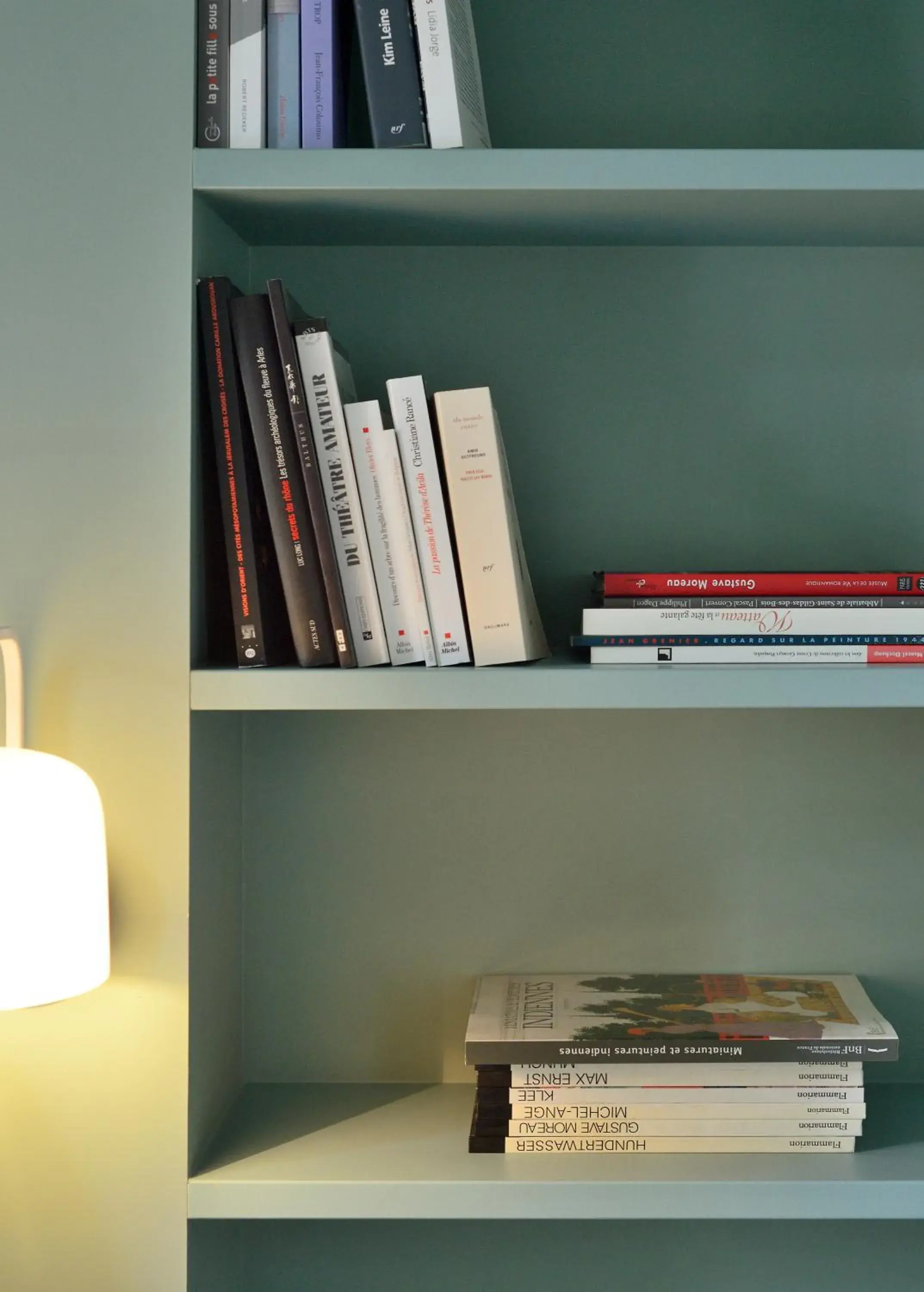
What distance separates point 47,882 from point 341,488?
0.39 m

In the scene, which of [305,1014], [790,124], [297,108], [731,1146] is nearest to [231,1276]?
[305,1014]

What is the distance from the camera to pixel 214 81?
1.00 meters

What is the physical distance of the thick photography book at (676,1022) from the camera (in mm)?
1052

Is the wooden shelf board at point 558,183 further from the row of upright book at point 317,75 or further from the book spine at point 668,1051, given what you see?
the book spine at point 668,1051

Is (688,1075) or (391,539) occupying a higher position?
(391,539)

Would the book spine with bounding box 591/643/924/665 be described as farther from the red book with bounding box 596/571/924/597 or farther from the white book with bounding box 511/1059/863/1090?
the white book with bounding box 511/1059/863/1090

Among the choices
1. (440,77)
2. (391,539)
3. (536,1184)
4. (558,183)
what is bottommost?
(536,1184)

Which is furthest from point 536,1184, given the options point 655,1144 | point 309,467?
point 309,467

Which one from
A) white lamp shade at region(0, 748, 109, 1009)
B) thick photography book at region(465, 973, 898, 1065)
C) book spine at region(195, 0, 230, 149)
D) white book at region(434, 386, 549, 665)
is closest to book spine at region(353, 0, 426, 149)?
book spine at region(195, 0, 230, 149)

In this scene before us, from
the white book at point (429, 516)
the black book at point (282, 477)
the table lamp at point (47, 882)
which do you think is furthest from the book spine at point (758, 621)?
the table lamp at point (47, 882)

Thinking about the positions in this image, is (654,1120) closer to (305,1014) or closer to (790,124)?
(305,1014)

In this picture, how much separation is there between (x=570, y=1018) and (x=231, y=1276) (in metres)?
0.45

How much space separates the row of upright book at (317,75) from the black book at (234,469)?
144 millimetres

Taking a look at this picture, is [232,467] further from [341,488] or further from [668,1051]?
[668,1051]
